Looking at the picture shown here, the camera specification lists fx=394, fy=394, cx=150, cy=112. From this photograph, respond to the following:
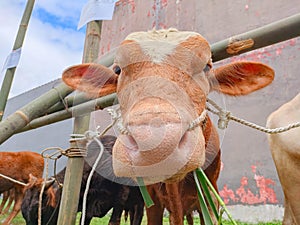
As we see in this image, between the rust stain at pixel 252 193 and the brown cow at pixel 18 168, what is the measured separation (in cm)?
368

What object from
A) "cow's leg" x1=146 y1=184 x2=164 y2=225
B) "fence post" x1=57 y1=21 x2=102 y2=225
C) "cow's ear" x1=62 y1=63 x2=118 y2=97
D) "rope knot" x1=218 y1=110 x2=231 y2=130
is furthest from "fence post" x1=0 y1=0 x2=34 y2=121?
"rope knot" x1=218 y1=110 x2=231 y2=130

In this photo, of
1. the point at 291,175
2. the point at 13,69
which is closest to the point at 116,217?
the point at 13,69

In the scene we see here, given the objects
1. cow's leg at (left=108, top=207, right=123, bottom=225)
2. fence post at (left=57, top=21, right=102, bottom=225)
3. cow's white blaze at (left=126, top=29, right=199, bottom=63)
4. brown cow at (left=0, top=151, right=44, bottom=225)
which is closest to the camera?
cow's white blaze at (left=126, top=29, right=199, bottom=63)

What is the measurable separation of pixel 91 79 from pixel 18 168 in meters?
6.00

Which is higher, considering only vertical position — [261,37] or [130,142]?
[261,37]

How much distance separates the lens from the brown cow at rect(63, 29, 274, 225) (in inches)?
51.5

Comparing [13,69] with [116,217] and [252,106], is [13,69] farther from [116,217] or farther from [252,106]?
[252,106]

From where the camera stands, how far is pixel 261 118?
5758 millimetres

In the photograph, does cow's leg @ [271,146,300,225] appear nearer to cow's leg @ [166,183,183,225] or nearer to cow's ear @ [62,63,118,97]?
Answer: cow's leg @ [166,183,183,225]

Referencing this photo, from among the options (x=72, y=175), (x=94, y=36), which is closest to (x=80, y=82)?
(x=94, y=36)

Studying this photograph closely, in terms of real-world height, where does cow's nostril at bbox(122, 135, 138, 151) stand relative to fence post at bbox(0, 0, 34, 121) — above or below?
below

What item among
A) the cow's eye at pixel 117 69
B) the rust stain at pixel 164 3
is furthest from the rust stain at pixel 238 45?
the rust stain at pixel 164 3

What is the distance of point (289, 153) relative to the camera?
2195mm

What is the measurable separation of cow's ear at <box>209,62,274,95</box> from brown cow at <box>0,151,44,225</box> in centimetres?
620
